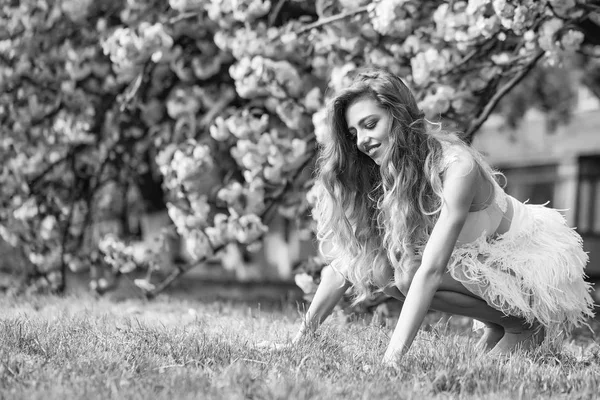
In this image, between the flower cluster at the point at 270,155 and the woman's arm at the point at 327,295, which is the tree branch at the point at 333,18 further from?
the woman's arm at the point at 327,295

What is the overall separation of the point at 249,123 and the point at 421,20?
4.70 ft

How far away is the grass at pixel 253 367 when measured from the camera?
3.03 m

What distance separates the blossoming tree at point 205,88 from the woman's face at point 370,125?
1204 millimetres

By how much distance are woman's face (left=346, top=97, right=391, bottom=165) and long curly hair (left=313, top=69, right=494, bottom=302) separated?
0.09 feet

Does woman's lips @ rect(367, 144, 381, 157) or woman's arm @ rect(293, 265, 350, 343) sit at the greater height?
woman's lips @ rect(367, 144, 381, 157)

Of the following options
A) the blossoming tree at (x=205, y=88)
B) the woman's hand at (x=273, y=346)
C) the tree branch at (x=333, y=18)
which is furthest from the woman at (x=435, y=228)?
the tree branch at (x=333, y=18)

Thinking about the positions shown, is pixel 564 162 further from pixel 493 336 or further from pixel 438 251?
pixel 438 251

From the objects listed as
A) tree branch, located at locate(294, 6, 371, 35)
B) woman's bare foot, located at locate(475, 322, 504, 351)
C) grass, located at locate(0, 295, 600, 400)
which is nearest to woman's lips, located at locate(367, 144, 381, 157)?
grass, located at locate(0, 295, 600, 400)

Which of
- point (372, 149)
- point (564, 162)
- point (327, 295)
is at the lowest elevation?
point (564, 162)

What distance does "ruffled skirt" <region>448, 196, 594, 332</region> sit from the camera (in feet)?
13.2

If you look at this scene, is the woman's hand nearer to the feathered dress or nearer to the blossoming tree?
the feathered dress

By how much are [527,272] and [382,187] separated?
2.51 ft

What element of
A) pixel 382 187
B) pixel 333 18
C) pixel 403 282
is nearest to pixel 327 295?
pixel 403 282

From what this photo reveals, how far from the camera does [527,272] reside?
405 centimetres
